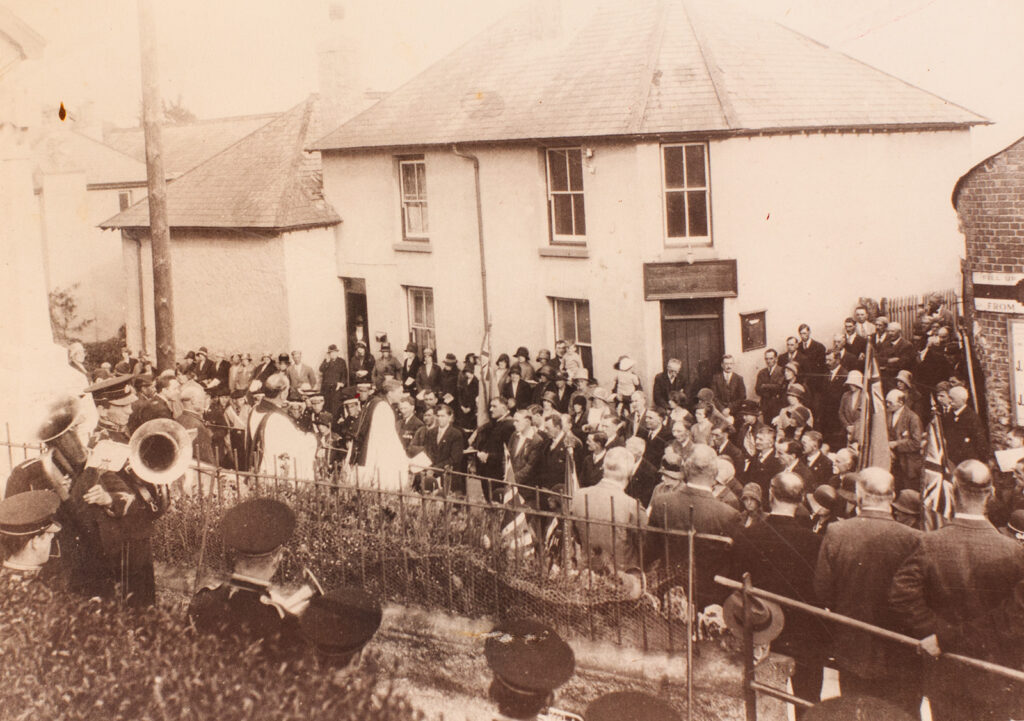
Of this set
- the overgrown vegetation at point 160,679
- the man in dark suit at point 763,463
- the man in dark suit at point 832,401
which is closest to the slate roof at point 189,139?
the overgrown vegetation at point 160,679

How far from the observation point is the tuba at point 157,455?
18.3 feet

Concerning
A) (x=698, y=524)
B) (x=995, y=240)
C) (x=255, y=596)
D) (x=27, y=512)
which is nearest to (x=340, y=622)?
(x=255, y=596)

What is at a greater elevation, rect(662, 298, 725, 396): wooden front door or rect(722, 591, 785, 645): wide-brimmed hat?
rect(662, 298, 725, 396): wooden front door

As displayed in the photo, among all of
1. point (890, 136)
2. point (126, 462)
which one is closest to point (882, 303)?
point (890, 136)

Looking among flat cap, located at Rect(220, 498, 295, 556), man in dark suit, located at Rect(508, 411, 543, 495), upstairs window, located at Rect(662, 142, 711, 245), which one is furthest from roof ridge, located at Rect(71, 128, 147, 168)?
upstairs window, located at Rect(662, 142, 711, 245)

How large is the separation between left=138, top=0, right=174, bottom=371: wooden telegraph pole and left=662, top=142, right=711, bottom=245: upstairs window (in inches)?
181

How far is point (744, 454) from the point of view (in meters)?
6.18

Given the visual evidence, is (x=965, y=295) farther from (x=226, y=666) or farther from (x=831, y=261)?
(x=226, y=666)

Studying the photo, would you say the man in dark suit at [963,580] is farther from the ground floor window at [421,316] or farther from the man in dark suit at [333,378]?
the ground floor window at [421,316]

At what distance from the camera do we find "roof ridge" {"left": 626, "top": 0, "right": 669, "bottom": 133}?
27.4 ft

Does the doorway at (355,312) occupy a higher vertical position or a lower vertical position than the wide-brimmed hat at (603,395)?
higher

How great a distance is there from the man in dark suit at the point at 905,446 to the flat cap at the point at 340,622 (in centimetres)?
345

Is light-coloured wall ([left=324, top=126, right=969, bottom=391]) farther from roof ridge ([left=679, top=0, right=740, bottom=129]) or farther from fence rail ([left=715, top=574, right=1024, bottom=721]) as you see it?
fence rail ([left=715, top=574, right=1024, bottom=721])

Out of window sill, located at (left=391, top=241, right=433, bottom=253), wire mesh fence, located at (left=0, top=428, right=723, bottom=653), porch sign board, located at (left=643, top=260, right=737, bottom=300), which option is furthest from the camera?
window sill, located at (left=391, top=241, right=433, bottom=253)
